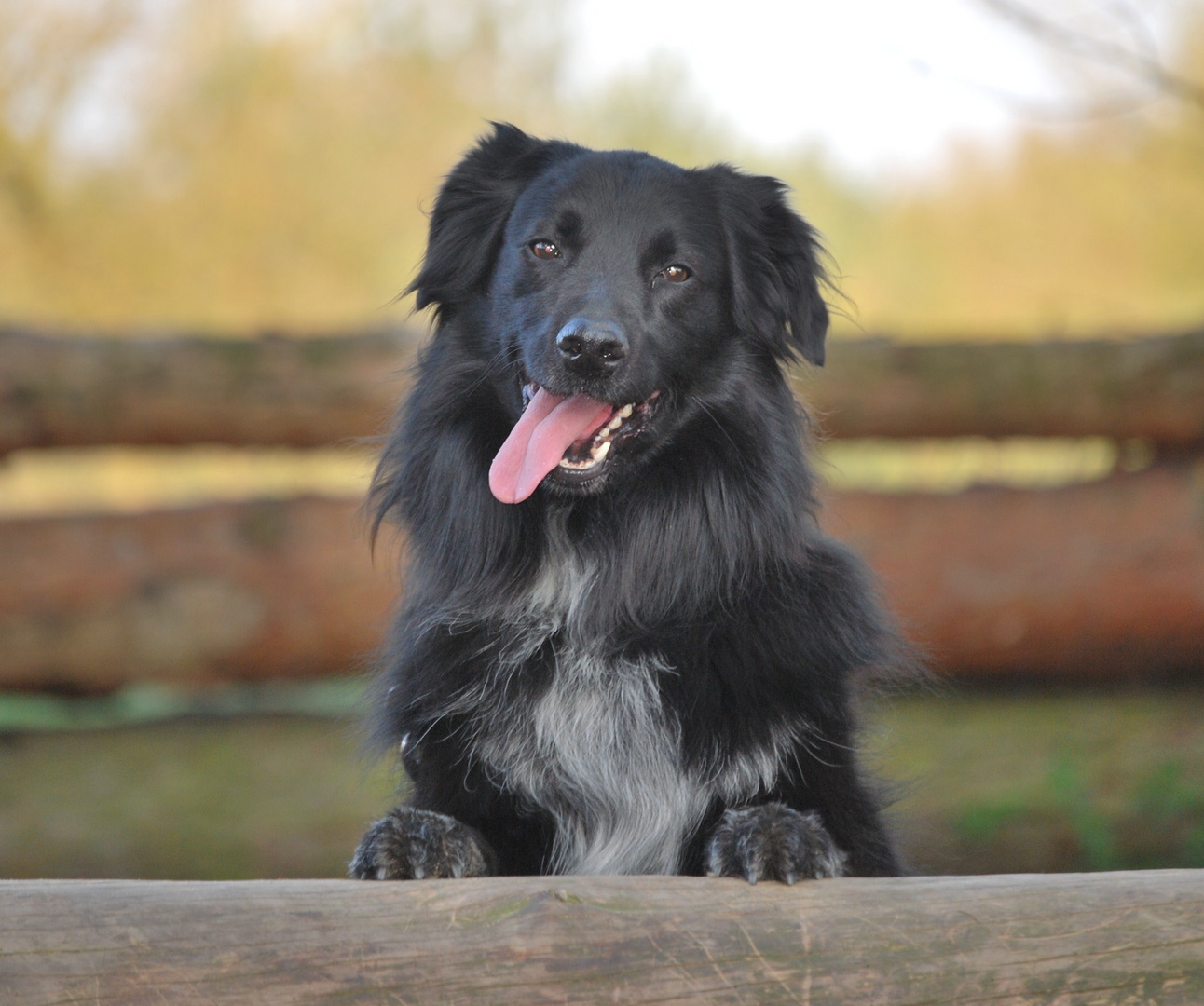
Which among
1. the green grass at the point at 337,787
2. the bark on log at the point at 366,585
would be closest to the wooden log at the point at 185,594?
the bark on log at the point at 366,585

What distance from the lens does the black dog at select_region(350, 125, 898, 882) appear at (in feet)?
9.15

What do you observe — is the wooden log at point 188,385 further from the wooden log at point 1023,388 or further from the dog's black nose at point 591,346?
the dog's black nose at point 591,346

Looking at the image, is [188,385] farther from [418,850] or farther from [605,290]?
[418,850]

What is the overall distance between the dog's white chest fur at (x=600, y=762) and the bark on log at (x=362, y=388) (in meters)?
3.90

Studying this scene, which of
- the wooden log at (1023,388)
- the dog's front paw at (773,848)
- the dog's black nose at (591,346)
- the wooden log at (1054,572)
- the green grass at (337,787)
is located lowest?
the green grass at (337,787)

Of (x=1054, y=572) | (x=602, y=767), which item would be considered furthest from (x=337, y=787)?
(x=1054, y=572)

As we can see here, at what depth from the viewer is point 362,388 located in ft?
21.9

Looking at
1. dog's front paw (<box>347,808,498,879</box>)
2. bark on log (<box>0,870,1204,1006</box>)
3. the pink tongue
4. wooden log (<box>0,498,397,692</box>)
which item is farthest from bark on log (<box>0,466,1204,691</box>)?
bark on log (<box>0,870,1204,1006</box>)

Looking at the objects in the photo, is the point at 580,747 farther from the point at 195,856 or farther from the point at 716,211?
the point at 195,856

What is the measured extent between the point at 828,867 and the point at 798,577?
783 mm

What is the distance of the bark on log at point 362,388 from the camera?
6.57 m

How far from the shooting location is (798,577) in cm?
300

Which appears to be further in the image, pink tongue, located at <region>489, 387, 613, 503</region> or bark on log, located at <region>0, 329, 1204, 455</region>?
bark on log, located at <region>0, 329, 1204, 455</region>

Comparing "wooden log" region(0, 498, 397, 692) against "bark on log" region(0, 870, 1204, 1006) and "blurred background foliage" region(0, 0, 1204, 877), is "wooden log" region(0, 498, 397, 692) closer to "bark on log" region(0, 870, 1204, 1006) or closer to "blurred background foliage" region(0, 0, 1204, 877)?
"blurred background foliage" region(0, 0, 1204, 877)
